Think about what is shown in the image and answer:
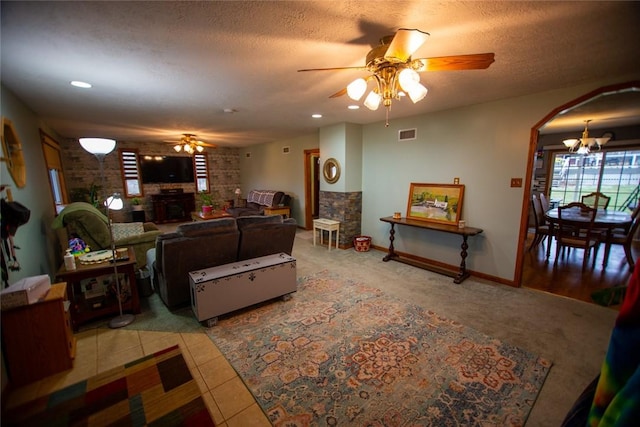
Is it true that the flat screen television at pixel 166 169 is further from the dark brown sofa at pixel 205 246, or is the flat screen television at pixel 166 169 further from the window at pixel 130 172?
the dark brown sofa at pixel 205 246

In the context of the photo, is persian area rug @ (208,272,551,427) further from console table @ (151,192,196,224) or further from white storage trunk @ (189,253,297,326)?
console table @ (151,192,196,224)

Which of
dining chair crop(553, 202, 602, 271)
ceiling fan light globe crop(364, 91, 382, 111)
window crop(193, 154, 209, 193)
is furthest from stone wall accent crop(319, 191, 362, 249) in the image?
window crop(193, 154, 209, 193)

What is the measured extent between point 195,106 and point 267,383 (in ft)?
11.0

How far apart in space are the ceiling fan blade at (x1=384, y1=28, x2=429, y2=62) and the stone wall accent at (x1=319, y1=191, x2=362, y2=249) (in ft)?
10.9

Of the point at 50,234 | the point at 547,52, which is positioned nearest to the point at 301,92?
the point at 547,52

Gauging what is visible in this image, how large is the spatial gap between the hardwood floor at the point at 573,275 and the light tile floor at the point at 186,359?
3.57 metres

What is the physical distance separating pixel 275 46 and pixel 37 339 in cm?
270

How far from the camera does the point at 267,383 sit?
72.1 inches


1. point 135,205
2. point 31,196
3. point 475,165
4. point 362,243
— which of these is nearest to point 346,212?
point 362,243

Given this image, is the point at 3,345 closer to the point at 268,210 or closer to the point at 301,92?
the point at 301,92

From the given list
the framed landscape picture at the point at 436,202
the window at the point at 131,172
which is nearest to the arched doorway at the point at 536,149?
the framed landscape picture at the point at 436,202

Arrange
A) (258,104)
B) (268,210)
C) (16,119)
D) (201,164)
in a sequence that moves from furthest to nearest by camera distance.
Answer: (201,164) → (268,210) → (258,104) → (16,119)

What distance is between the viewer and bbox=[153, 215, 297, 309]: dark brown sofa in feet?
8.24

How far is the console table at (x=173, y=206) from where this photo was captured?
749 cm
